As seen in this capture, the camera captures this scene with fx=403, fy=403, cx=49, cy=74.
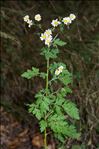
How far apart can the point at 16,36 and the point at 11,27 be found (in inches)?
6.0

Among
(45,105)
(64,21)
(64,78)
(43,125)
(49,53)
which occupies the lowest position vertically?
(43,125)

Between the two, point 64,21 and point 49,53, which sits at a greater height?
point 64,21

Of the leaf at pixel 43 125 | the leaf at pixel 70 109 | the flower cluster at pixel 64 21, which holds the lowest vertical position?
the leaf at pixel 43 125

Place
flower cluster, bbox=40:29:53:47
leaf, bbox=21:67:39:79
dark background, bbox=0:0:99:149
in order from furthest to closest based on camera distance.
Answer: dark background, bbox=0:0:99:149, leaf, bbox=21:67:39:79, flower cluster, bbox=40:29:53:47

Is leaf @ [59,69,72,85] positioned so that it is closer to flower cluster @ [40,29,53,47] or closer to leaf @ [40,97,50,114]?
leaf @ [40,97,50,114]

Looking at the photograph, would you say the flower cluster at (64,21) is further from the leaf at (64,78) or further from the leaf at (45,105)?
the leaf at (45,105)

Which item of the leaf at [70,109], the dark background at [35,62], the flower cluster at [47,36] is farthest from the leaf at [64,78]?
the dark background at [35,62]

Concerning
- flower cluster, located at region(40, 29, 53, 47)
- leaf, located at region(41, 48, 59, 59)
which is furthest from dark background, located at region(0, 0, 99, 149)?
flower cluster, located at region(40, 29, 53, 47)

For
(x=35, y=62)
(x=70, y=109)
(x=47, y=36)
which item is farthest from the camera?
(x=35, y=62)

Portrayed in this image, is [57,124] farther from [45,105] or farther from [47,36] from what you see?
[47,36]

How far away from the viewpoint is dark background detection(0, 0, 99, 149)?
3.86 metres

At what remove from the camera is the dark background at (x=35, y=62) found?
386cm

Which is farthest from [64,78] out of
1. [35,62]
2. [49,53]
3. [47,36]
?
[35,62]

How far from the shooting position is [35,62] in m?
4.26
